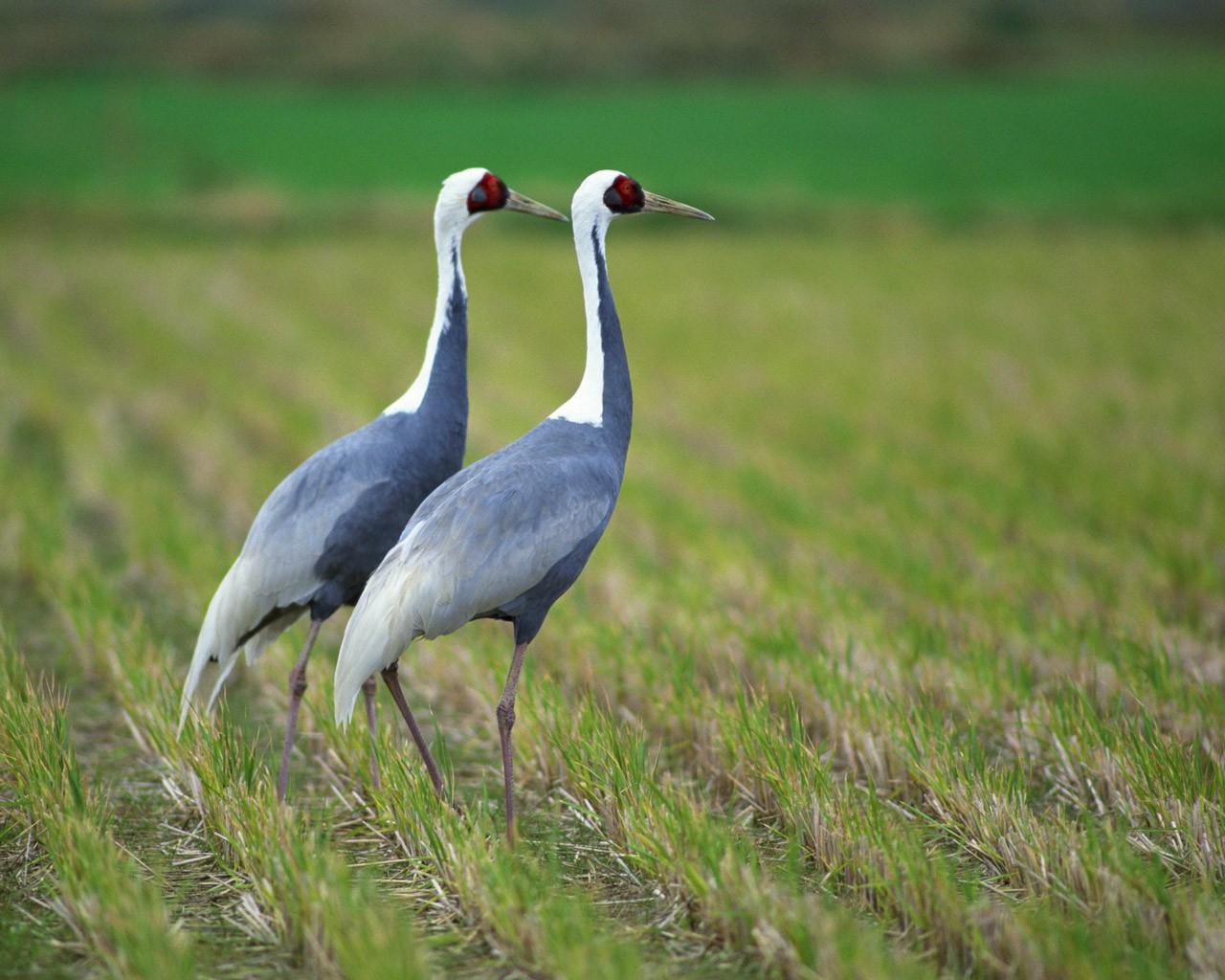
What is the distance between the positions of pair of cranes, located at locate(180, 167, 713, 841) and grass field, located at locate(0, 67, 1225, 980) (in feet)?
1.09

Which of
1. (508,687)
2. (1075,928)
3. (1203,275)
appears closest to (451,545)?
(508,687)

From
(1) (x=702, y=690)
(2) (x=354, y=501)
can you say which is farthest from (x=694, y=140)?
(2) (x=354, y=501)

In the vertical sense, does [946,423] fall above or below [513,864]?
below

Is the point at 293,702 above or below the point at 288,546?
below

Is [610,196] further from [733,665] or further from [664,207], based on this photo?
[733,665]

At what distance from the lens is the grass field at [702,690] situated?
3449 millimetres

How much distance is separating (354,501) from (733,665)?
1.62 metres

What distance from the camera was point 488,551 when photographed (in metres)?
4.04

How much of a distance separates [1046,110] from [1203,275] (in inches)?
707

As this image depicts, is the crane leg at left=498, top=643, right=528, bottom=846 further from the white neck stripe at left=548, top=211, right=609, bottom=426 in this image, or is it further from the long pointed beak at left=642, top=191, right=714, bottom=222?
the long pointed beak at left=642, top=191, right=714, bottom=222

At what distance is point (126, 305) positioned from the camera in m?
15.8

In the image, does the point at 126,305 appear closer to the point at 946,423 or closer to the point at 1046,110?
the point at 946,423

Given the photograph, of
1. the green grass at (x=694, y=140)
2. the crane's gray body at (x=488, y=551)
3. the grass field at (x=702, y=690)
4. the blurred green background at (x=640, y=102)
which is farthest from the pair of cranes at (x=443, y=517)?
the blurred green background at (x=640, y=102)

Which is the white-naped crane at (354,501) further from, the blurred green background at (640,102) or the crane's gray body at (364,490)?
the blurred green background at (640,102)
